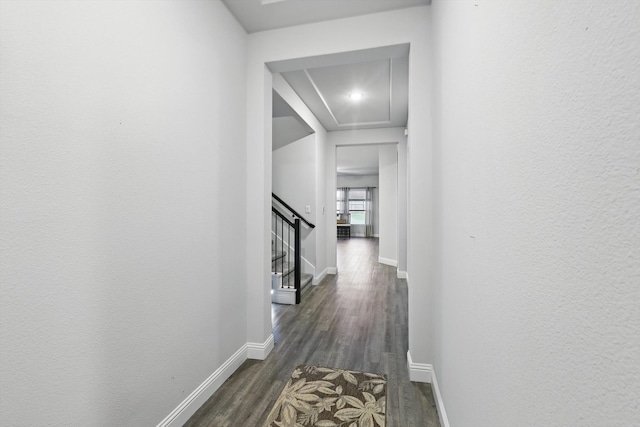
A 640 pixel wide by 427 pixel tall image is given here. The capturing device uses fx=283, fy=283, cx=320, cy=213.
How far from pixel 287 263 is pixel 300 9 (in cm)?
344

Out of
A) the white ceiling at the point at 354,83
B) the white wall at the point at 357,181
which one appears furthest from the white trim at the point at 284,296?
the white wall at the point at 357,181

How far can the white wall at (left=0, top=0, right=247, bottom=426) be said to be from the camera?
903 mm

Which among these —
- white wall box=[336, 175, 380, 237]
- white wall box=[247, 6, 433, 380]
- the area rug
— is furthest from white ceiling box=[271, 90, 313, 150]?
white wall box=[336, 175, 380, 237]

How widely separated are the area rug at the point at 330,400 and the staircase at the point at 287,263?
1.56 meters

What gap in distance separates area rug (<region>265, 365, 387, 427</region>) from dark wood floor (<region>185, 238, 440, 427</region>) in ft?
0.19

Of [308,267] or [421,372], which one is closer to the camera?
[421,372]

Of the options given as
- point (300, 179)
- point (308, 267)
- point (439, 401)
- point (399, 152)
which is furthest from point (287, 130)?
point (439, 401)

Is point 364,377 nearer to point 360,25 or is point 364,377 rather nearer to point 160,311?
point 160,311

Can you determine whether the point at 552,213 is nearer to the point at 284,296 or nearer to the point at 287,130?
the point at 284,296

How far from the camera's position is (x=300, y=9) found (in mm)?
2082

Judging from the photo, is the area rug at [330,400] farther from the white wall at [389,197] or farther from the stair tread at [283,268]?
the white wall at [389,197]

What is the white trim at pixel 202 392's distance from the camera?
151 cm

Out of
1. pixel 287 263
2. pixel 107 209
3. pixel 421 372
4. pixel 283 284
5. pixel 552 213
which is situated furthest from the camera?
pixel 287 263

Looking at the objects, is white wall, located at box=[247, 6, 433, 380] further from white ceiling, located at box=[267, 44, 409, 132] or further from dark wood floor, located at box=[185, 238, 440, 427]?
dark wood floor, located at box=[185, 238, 440, 427]
